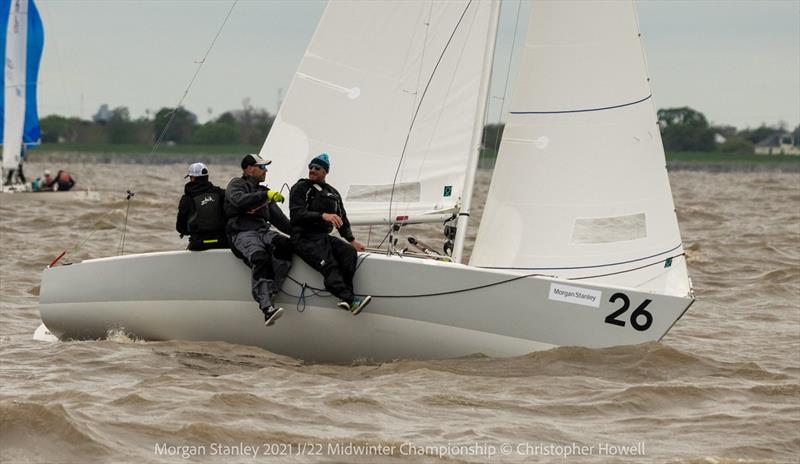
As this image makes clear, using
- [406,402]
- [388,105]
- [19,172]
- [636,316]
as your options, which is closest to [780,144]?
[19,172]

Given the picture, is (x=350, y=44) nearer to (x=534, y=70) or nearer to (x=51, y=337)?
(x=534, y=70)

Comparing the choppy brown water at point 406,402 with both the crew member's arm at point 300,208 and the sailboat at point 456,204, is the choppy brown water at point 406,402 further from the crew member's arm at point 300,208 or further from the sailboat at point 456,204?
the crew member's arm at point 300,208

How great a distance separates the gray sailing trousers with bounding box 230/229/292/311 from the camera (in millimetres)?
9547

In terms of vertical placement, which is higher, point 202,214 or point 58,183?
point 202,214

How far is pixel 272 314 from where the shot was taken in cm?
950

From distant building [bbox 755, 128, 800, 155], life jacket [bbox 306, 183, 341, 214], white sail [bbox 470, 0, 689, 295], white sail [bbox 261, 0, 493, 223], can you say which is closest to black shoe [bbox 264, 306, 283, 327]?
life jacket [bbox 306, 183, 341, 214]

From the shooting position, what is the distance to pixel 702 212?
2930 cm

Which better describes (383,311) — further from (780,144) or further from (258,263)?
(780,144)

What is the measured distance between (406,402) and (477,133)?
281 centimetres

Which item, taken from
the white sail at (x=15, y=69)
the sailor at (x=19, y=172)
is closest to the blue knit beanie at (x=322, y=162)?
the sailor at (x=19, y=172)

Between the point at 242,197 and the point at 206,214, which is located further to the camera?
the point at 206,214

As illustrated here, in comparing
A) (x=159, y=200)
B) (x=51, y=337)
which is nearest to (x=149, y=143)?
(x=159, y=200)

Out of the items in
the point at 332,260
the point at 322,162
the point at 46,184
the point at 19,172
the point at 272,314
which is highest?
the point at 322,162

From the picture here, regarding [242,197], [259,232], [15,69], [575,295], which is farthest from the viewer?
[15,69]
